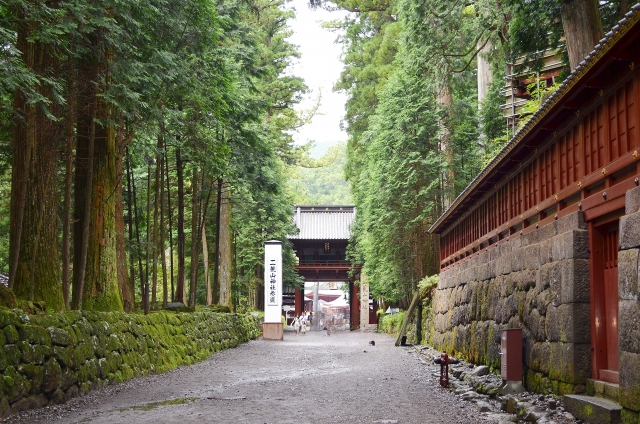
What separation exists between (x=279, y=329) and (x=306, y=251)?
1896 centimetres

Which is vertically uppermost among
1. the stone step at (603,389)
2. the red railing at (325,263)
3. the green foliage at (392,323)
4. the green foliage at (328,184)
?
the green foliage at (328,184)

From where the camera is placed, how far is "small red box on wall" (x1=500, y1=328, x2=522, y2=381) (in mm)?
9250

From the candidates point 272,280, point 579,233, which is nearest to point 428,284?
point 272,280

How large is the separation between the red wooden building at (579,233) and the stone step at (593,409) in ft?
0.48

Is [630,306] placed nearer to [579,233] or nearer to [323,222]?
[579,233]

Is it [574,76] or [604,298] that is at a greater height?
[574,76]

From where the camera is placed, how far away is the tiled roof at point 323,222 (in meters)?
46.1

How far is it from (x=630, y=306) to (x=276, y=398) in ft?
16.7

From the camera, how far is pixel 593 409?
6.79 meters

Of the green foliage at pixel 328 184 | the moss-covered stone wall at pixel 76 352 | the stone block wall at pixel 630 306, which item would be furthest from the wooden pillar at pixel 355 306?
the stone block wall at pixel 630 306

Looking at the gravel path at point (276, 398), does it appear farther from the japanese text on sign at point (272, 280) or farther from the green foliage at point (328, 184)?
the green foliage at point (328, 184)

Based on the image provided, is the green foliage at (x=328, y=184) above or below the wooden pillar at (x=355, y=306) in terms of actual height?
above

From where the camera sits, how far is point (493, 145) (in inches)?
808

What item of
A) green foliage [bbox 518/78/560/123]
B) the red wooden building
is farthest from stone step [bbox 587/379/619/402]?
green foliage [bbox 518/78/560/123]
